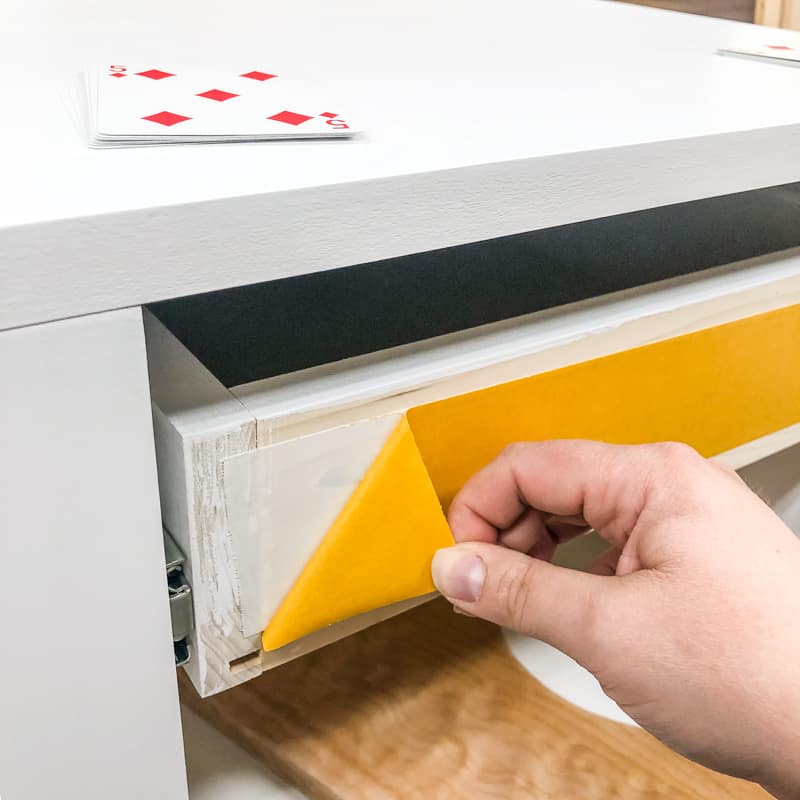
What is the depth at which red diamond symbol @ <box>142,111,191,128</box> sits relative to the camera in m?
0.29

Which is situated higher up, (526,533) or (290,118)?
(290,118)

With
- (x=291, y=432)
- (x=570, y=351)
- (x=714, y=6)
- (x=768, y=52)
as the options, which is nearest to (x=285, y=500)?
(x=291, y=432)

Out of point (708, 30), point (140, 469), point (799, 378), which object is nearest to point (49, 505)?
point (140, 469)

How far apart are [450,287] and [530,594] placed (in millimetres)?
229

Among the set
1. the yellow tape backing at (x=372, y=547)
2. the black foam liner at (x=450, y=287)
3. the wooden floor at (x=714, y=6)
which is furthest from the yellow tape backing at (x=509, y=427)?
the wooden floor at (x=714, y=6)

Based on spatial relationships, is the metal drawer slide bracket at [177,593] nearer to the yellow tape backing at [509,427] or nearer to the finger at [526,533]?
the yellow tape backing at [509,427]

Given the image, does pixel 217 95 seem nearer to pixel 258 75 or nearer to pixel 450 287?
pixel 258 75

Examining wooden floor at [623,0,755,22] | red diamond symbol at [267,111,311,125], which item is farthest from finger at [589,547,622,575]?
wooden floor at [623,0,755,22]

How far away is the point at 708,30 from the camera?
645 mm

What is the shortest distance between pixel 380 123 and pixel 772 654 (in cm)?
23

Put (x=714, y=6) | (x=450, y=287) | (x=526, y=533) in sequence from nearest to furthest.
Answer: (x=526, y=533)
(x=450, y=287)
(x=714, y=6)

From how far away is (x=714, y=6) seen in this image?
146 centimetres

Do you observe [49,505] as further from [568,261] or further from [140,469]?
[568,261]

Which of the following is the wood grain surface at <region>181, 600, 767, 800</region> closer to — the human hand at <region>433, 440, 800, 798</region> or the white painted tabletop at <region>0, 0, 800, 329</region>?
the human hand at <region>433, 440, 800, 798</region>
